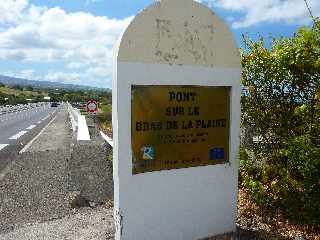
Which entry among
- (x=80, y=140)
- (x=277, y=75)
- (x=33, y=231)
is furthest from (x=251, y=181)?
(x=80, y=140)

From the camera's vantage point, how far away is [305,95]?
552cm

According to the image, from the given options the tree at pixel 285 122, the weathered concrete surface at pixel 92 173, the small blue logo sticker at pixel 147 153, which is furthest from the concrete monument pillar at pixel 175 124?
the weathered concrete surface at pixel 92 173

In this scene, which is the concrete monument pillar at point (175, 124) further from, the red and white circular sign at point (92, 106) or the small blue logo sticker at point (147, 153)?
the red and white circular sign at point (92, 106)

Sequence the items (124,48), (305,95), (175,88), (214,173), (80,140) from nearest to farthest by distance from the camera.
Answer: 1. (124,48)
2. (175,88)
3. (214,173)
4. (305,95)
5. (80,140)

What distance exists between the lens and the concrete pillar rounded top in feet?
14.5

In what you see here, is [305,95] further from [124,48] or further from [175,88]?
[124,48]

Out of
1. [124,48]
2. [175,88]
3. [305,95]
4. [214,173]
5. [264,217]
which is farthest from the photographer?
[264,217]

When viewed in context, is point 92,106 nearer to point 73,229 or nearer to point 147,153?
point 73,229

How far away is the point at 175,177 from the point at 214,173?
1.94 feet

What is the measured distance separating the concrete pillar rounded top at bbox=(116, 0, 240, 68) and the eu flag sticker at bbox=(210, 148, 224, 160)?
1.07 metres

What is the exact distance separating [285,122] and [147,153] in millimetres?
2252

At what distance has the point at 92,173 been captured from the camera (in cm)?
840

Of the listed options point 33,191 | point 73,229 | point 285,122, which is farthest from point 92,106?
point 285,122

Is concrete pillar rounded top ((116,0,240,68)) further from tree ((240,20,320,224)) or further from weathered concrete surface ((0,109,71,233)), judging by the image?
weathered concrete surface ((0,109,71,233))
